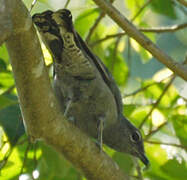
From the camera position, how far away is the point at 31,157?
563cm

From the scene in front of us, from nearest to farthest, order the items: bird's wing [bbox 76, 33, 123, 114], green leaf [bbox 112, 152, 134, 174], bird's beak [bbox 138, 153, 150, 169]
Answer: bird's wing [bbox 76, 33, 123, 114], green leaf [bbox 112, 152, 134, 174], bird's beak [bbox 138, 153, 150, 169]

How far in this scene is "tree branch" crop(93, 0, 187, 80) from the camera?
13.8 feet

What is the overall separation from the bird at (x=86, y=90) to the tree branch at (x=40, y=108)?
47 centimetres

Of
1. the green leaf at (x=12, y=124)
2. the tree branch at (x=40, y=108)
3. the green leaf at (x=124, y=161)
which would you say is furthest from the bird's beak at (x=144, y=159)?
the green leaf at (x=12, y=124)

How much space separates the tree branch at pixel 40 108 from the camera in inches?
141

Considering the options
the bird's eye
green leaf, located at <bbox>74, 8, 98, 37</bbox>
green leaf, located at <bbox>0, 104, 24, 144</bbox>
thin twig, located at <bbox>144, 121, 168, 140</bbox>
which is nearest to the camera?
green leaf, located at <bbox>0, 104, 24, 144</bbox>

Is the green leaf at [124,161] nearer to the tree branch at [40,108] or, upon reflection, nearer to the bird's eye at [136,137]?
the bird's eye at [136,137]

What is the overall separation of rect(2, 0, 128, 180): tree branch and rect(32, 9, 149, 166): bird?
468mm

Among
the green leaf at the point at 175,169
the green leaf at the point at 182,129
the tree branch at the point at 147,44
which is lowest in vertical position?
the green leaf at the point at 175,169

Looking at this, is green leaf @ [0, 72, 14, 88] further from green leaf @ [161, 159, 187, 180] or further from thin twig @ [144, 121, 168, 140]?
green leaf @ [161, 159, 187, 180]

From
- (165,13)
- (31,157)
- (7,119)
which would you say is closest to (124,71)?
(165,13)

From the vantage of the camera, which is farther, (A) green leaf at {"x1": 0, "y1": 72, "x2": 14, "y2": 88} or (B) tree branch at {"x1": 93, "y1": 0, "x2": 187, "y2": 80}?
(A) green leaf at {"x1": 0, "y1": 72, "x2": 14, "y2": 88}

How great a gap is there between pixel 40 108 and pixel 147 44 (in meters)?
1.15

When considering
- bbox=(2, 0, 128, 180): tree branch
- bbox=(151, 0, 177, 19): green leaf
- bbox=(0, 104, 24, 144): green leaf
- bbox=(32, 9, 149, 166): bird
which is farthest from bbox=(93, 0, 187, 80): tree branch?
bbox=(151, 0, 177, 19): green leaf
